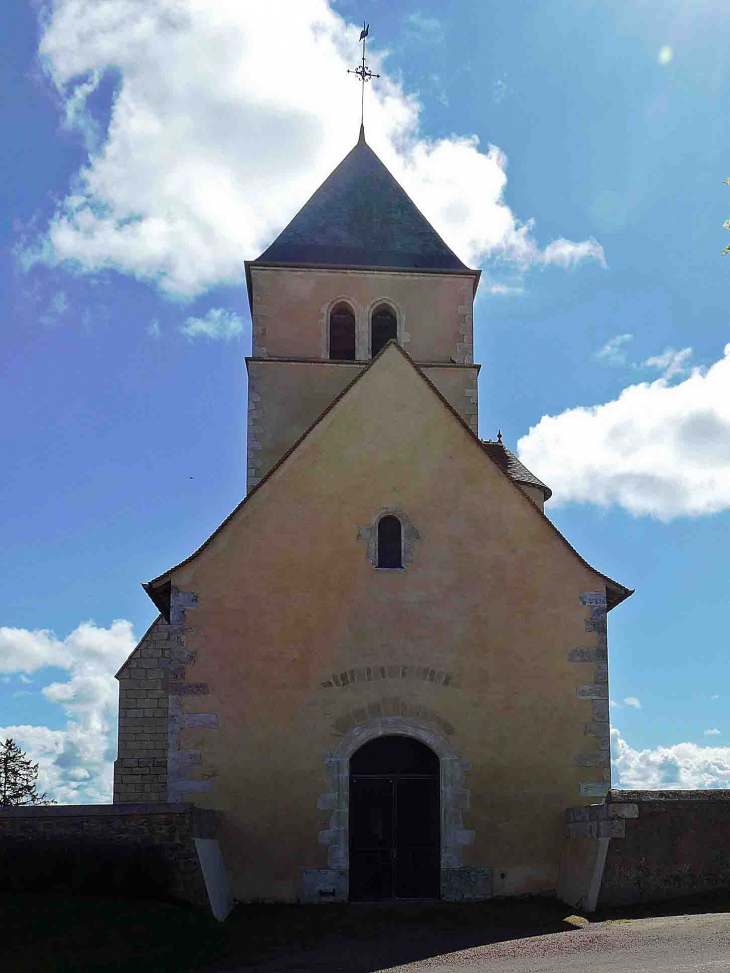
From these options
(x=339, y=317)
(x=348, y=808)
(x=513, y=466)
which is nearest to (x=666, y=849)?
(x=348, y=808)

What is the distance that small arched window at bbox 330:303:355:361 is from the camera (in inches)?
909

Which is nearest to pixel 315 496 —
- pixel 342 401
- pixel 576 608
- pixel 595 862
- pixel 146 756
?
pixel 342 401

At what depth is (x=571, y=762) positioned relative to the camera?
49.7ft

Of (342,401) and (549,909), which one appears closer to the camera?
(549,909)

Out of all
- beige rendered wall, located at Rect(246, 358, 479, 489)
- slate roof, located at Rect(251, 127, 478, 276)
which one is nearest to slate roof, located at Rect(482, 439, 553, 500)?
beige rendered wall, located at Rect(246, 358, 479, 489)

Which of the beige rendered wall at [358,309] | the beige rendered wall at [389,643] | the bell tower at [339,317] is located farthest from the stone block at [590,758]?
the beige rendered wall at [358,309]

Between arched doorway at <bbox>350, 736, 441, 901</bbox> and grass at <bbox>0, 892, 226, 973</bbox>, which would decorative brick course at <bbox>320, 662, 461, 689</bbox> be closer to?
arched doorway at <bbox>350, 736, 441, 901</bbox>

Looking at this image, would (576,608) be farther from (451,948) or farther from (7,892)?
(7,892)

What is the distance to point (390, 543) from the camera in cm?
1580

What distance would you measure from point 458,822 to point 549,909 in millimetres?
1605

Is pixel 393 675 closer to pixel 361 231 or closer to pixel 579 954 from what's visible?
pixel 579 954

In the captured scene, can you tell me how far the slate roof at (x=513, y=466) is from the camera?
69.9 ft

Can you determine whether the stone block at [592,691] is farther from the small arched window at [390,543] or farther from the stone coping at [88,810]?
the stone coping at [88,810]

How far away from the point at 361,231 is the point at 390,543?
10513mm
